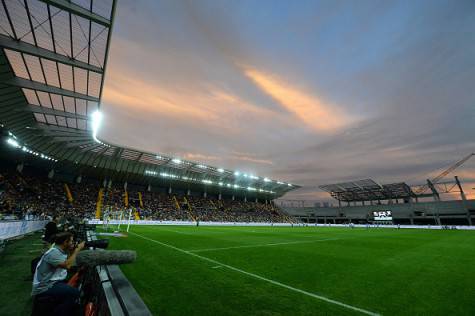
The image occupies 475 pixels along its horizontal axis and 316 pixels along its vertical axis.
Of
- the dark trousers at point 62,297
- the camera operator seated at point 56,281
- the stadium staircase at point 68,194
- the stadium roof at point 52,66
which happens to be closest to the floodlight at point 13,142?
the stadium roof at point 52,66

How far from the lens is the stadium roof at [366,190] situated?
7094 centimetres

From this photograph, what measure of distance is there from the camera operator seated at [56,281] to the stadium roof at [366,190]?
80041 mm

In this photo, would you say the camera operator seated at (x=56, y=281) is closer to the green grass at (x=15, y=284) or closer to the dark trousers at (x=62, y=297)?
the dark trousers at (x=62, y=297)

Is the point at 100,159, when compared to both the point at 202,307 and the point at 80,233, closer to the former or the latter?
the point at 80,233

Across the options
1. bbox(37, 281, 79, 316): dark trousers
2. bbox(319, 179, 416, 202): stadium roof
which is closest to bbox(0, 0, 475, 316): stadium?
bbox(37, 281, 79, 316): dark trousers

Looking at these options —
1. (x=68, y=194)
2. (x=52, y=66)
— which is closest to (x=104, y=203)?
(x=68, y=194)

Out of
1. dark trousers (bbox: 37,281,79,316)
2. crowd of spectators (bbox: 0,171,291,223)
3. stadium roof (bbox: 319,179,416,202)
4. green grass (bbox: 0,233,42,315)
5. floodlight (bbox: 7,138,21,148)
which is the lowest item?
green grass (bbox: 0,233,42,315)

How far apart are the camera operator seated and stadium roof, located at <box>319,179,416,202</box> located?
8004 cm

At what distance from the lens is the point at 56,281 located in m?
3.68

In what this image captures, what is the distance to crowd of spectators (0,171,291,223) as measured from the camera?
108 feet

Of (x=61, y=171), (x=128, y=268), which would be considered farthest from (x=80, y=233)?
(x=61, y=171)

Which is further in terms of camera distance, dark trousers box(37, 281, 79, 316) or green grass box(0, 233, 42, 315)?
green grass box(0, 233, 42, 315)

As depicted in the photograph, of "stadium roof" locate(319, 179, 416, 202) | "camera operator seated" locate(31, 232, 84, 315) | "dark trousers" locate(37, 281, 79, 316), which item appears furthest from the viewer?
"stadium roof" locate(319, 179, 416, 202)

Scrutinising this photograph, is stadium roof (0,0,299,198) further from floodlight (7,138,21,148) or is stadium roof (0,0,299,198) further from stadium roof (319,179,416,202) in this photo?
stadium roof (319,179,416,202)
